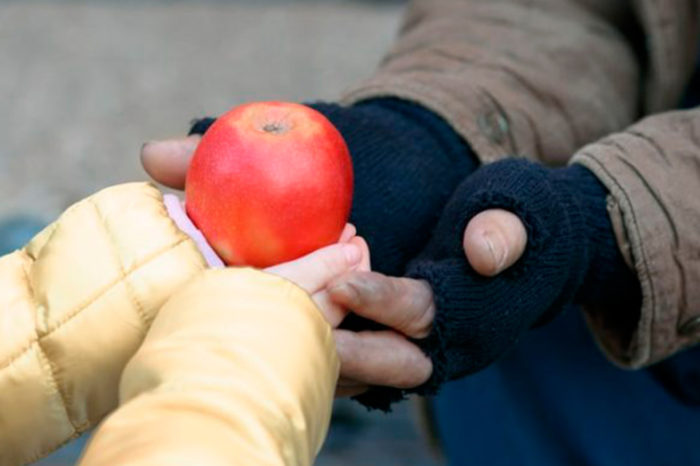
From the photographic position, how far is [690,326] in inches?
51.6

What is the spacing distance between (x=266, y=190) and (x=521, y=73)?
59 cm

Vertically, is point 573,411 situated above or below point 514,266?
below

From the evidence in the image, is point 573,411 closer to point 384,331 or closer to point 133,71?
point 384,331

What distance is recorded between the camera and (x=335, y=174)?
1138mm

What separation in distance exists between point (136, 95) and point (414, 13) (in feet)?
5.23

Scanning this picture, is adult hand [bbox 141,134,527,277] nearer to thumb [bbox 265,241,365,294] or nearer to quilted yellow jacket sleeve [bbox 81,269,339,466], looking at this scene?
thumb [bbox 265,241,365,294]

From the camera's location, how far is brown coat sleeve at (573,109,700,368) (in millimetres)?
1271

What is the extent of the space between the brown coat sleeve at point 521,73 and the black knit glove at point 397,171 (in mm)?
32

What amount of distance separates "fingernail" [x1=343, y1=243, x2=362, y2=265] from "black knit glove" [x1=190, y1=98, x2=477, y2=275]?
157 mm

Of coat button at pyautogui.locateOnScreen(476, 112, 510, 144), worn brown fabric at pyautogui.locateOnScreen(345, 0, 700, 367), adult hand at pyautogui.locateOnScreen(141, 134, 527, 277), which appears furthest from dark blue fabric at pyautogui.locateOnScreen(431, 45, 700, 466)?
adult hand at pyautogui.locateOnScreen(141, 134, 527, 277)

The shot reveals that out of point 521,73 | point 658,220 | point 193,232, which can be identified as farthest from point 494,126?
point 193,232

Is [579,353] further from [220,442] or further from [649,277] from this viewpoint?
[220,442]

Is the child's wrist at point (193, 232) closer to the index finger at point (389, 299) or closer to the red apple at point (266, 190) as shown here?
the red apple at point (266, 190)

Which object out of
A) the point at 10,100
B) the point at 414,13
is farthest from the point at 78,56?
the point at 414,13
